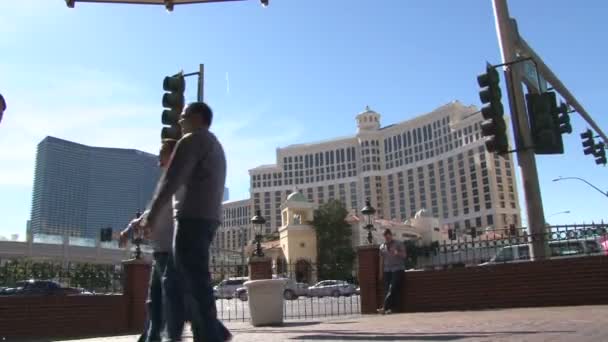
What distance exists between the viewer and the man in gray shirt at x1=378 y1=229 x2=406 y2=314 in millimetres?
10281

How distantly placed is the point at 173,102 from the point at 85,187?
451 feet

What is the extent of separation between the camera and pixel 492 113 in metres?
8.61

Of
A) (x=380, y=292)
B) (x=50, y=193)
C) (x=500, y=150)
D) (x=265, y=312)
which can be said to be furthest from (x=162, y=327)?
(x=50, y=193)

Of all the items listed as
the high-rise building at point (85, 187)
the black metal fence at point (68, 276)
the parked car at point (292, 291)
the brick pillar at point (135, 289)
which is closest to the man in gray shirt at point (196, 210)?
the brick pillar at point (135, 289)

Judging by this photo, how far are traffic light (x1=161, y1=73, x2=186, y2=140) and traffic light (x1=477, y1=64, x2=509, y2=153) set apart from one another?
188 inches

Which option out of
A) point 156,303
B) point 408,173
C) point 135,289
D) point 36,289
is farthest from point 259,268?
point 408,173

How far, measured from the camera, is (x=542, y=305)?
9.09 m

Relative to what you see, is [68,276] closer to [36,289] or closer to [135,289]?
[135,289]

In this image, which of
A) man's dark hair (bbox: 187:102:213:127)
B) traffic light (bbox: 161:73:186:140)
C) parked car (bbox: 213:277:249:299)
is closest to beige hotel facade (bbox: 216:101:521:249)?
parked car (bbox: 213:277:249:299)

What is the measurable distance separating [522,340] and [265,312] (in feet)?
19.0

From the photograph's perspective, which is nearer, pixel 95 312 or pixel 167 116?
pixel 167 116

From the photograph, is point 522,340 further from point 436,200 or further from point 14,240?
point 436,200

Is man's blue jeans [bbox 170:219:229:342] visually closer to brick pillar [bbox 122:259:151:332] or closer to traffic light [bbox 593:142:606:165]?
brick pillar [bbox 122:259:151:332]

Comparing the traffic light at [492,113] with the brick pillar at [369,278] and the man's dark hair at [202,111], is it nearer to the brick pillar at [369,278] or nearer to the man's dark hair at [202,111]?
the brick pillar at [369,278]
